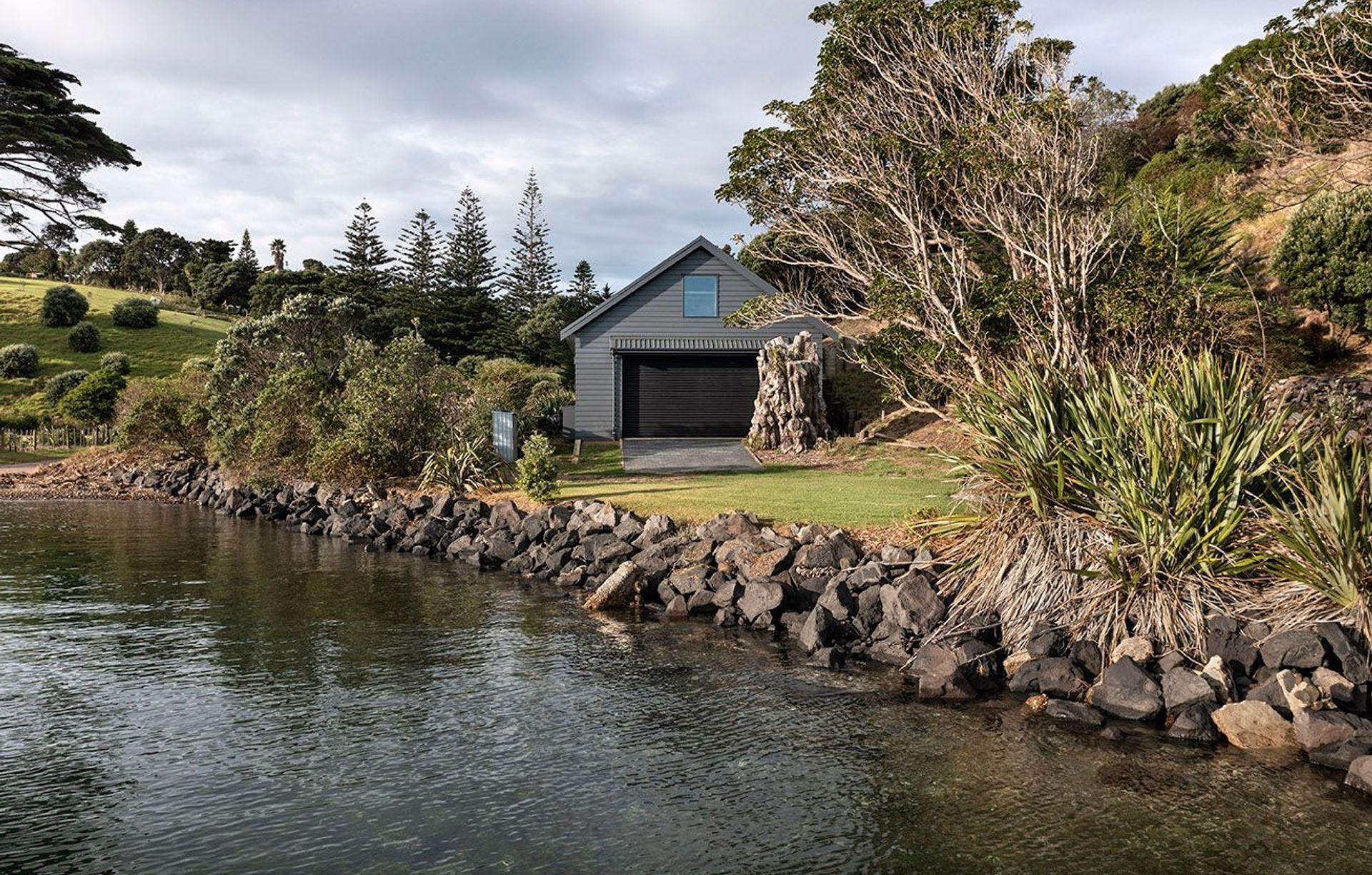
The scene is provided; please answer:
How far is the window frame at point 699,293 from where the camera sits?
35156 mm

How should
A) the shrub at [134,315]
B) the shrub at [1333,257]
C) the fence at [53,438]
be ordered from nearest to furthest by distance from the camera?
the shrub at [1333,257] → the fence at [53,438] → the shrub at [134,315]

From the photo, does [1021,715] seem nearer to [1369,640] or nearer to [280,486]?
[1369,640]

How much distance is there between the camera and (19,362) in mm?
49250

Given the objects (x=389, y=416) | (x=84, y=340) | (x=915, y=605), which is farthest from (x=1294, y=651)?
(x=84, y=340)

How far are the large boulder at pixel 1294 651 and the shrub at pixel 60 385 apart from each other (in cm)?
4800

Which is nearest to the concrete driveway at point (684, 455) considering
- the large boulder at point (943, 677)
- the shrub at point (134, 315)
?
the large boulder at point (943, 677)

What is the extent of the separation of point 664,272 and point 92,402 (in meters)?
25.3

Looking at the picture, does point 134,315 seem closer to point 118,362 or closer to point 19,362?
point 19,362

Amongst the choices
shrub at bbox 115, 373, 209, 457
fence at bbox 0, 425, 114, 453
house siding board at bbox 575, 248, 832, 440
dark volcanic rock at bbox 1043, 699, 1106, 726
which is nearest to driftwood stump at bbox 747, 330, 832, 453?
house siding board at bbox 575, 248, 832, 440

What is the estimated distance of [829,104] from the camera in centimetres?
2298

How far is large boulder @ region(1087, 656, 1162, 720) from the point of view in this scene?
33.0 ft

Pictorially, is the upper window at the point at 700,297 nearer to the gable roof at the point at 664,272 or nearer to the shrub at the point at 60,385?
the gable roof at the point at 664,272

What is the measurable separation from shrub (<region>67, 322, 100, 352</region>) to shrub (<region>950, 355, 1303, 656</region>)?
183ft

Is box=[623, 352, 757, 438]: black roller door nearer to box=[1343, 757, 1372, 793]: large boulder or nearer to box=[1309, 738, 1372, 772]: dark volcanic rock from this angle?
box=[1309, 738, 1372, 772]: dark volcanic rock
